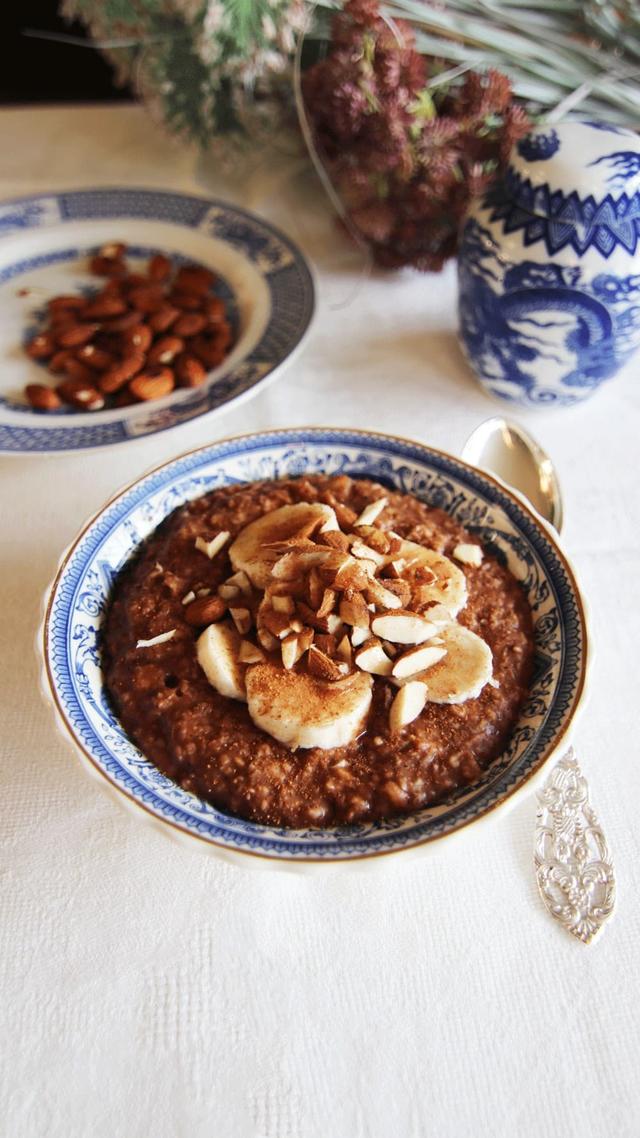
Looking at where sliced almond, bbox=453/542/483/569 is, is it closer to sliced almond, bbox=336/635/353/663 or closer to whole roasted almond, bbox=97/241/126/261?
sliced almond, bbox=336/635/353/663

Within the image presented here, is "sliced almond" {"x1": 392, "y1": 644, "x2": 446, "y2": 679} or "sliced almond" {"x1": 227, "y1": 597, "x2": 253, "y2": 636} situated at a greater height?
"sliced almond" {"x1": 392, "y1": 644, "x2": 446, "y2": 679}

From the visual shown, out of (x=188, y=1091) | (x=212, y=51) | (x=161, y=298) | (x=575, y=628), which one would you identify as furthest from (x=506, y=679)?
(x=212, y=51)

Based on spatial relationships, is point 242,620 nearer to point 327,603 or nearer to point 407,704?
point 327,603

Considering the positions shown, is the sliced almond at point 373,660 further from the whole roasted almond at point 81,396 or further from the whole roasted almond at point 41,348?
the whole roasted almond at point 41,348

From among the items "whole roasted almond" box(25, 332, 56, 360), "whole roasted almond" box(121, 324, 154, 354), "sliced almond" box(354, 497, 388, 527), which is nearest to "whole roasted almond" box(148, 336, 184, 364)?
"whole roasted almond" box(121, 324, 154, 354)

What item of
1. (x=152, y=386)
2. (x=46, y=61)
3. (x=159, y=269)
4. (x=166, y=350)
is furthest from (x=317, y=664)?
(x=46, y=61)

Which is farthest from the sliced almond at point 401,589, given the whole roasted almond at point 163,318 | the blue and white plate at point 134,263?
the whole roasted almond at point 163,318
